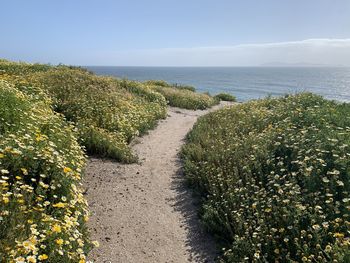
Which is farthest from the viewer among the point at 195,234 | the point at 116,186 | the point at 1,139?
the point at 116,186

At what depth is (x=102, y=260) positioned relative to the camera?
674cm

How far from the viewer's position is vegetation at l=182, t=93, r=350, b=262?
6211mm

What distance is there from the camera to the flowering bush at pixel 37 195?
16.4 feet

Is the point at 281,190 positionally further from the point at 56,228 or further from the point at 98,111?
the point at 98,111

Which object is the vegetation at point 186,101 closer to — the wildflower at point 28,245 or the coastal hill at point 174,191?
the coastal hill at point 174,191

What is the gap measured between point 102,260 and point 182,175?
507 cm

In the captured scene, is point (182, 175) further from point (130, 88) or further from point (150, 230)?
point (130, 88)

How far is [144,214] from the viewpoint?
8734mm

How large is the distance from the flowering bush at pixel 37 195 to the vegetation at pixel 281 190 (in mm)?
2728

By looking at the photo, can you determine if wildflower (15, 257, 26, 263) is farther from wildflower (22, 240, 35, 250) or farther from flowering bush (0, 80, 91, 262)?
wildflower (22, 240, 35, 250)

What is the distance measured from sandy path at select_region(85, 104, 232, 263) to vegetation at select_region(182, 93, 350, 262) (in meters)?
0.47

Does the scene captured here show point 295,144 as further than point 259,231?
Yes

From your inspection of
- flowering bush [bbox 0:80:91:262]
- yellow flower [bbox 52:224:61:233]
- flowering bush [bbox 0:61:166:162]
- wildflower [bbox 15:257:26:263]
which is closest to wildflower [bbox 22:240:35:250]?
flowering bush [bbox 0:80:91:262]

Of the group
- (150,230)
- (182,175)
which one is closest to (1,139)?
(150,230)
